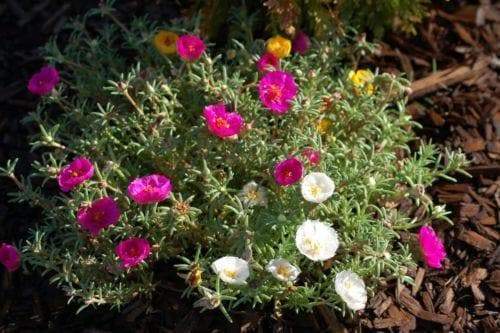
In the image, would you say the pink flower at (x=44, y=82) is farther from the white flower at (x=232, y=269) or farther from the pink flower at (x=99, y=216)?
the white flower at (x=232, y=269)

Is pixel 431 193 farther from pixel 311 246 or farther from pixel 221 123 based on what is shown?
pixel 221 123

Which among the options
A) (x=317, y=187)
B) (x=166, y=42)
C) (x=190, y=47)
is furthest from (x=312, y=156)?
(x=166, y=42)

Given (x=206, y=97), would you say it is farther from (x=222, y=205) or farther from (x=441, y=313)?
(x=441, y=313)

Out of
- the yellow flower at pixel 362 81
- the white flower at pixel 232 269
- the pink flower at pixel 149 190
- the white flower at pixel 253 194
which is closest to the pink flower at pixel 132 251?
the pink flower at pixel 149 190

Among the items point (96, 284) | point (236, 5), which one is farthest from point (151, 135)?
point (236, 5)

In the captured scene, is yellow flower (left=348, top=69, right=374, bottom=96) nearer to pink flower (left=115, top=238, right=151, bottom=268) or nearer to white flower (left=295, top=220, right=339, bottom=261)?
white flower (left=295, top=220, right=339, bottom=261)

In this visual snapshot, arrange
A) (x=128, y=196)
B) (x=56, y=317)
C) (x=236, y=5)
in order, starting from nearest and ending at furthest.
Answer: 1. (x=128, y=196)
2. (x=56, y=317)
3. (x=236, y=5)
